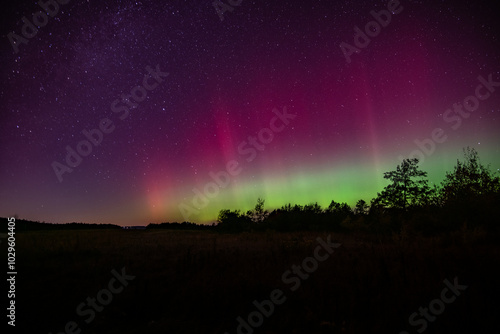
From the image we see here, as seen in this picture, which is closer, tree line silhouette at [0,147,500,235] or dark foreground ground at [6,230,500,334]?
dark foreground ground at [6,230,500,334]

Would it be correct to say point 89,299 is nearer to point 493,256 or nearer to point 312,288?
point 312,288

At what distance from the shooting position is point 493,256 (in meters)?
7.01

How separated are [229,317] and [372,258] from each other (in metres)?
4.94

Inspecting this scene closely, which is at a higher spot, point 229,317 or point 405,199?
point 405,199

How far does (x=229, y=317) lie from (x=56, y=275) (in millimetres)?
5523

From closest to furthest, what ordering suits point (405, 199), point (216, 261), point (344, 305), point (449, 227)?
point (344, 305), point (216, 261), point (449, 227), point (405, 199)

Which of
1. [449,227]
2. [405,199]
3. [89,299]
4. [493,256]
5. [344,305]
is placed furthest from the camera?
[405,199]

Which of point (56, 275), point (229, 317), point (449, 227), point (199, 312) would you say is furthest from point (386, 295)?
point (449, 227)

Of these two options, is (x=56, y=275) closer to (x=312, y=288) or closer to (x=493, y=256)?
(x=312, y=288)

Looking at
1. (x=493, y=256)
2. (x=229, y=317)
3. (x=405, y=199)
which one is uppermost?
(x=405, y=199)

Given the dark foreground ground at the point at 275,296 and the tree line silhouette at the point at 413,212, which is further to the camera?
the tree line silhouette at the point at 413,212

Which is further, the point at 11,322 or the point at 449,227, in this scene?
the point at 449,227

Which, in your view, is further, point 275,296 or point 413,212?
point 413,212

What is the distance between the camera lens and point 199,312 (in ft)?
16.1
